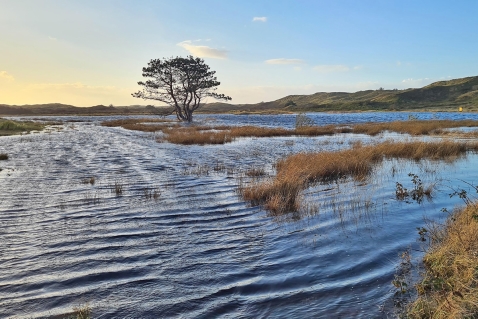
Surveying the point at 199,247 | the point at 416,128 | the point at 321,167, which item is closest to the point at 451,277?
the point at 199,247

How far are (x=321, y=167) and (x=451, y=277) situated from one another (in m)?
10.8

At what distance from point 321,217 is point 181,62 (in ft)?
180

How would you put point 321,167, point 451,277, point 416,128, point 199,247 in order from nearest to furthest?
point 451,277, point 199,247, point 321,167, point 416,128

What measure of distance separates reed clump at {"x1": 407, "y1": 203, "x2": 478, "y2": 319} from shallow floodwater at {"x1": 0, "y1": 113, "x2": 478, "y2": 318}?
56cm

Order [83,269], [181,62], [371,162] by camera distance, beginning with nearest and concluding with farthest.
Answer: [83,269] → [371,162] → [181,62]

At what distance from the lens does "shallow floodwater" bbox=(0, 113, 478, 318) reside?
5.62m

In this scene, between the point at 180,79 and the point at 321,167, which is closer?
the point at 321,167

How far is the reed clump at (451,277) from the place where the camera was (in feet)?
14.5

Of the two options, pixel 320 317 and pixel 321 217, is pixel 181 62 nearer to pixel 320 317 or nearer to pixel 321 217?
pixel 321 217

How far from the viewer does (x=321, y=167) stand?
1581 cm

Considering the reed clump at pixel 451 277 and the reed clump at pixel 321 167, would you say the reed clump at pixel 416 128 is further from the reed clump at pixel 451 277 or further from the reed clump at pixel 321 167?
the reed clump at pixel 451 277

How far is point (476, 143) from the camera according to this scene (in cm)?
2528

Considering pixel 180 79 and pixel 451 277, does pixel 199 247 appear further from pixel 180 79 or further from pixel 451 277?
pixel 180 79

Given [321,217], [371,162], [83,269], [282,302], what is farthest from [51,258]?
[371,162]
